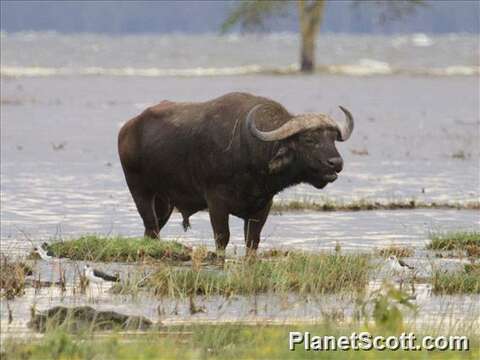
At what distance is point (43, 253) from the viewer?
505 inches

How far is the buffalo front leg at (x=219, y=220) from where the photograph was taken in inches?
515

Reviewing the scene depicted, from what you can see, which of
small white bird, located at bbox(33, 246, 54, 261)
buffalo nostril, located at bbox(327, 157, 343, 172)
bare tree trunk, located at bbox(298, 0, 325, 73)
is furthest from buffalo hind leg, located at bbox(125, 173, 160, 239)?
bare tree trunk, located at bbox(298, 0, 325, 73)

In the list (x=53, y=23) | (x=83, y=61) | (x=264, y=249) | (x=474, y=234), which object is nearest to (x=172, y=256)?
(x=264, y=249)

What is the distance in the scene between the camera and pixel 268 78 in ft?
181

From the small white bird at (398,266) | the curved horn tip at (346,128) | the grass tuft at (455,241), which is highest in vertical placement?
the curved horn tip at (346,128)

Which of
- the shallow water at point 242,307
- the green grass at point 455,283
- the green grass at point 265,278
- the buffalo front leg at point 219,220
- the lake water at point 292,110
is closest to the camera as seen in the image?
the shallow water at point 242,307

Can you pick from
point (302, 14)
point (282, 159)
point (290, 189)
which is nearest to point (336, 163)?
point (282, 159)

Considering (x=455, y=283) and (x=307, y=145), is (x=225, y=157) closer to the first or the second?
(x=307, y=145)

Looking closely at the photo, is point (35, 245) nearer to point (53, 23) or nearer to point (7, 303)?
point (7, 303)

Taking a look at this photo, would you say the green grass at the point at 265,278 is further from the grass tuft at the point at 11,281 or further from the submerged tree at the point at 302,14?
the submerged tree at the point at 302,14

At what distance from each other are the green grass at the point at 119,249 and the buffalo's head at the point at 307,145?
3.36 feet

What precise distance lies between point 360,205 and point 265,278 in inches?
284

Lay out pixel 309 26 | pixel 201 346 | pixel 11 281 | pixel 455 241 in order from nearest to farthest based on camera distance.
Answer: pixel 201 346 → pixel 11 281 → pixel 455 241 → pixel 309 26

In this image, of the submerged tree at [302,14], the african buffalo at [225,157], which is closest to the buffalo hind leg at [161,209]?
the african buffalo at [225,157]
